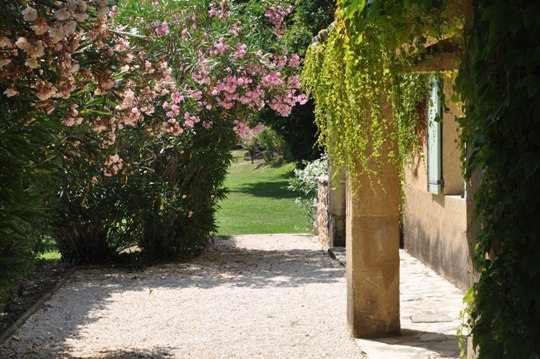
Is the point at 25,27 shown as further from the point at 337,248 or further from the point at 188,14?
the point at 337,248

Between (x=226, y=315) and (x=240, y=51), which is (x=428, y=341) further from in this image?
(x=240, y=51)

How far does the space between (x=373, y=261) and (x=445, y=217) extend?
3.38m

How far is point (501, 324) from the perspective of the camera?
3.43 meters

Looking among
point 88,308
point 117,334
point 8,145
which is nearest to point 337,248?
point 88,308

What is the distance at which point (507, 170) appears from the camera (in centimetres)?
343

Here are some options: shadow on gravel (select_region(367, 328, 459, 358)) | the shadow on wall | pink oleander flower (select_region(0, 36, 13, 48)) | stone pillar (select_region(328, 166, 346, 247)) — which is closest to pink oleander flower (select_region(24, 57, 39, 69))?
pink oleander flower (select_region(0, 36, 13, 48))

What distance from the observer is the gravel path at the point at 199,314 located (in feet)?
23.7

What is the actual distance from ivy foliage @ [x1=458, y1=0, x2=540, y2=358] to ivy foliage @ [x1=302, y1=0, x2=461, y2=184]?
0.30 meters

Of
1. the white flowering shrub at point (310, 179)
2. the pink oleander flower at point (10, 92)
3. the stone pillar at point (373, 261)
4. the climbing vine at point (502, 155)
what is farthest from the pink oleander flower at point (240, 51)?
the climbing vine at point (502, 155)

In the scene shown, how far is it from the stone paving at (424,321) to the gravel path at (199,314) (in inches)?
11.3

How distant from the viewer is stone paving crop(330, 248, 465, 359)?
671 cm

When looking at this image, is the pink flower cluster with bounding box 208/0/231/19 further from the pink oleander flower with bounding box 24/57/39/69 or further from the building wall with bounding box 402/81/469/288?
the pink oleander flower with bounding box 24/57/39/69

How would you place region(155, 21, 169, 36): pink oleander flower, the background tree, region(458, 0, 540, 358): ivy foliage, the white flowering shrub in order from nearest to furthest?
region(458, 0, 540, 358): ivy foliage
region(155, 21, 169, 36): pink oleander flower
the white flowering shrub
the background tree

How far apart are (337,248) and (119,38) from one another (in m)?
7.37
